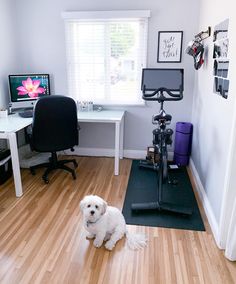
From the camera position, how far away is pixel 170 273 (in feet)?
5.71

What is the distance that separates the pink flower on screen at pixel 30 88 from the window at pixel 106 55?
1.52 ft

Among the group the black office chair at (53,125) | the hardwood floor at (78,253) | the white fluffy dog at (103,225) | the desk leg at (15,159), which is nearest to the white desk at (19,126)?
the desk leg at (15,159)

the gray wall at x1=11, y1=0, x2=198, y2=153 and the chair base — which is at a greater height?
the gray wall at x1=11, y1=0, x2=198, y2=153

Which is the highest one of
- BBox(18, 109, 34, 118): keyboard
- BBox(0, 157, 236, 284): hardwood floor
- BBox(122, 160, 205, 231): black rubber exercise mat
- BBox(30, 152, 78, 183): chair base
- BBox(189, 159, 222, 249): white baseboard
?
BBox(18, 109, 34, 118): keyboard

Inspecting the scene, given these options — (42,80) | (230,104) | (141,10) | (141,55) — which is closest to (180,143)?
(141,55)

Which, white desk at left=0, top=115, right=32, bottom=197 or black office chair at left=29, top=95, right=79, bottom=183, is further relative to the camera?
black office chair at left=29, top=95, right=79, bottom=183

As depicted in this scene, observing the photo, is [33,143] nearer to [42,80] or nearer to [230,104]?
[42,80]

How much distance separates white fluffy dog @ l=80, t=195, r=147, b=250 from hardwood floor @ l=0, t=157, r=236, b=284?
64mm

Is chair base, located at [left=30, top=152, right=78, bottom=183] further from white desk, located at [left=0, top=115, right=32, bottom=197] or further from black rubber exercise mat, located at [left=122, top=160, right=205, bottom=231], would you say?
black rubber exercise mat, located at [left=122, top=160, right=205, bottom=231]

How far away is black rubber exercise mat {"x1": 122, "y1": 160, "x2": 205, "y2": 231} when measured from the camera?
229 cm

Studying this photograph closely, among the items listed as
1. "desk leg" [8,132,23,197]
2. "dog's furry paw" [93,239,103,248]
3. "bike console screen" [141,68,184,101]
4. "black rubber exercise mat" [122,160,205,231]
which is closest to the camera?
"dog's furry paw" [93,239,103,248]

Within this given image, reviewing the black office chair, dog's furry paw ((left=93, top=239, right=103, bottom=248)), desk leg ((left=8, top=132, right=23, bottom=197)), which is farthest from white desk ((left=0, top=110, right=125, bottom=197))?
dog's furry paw ((left=93, top=239, right=103, bottom=248))

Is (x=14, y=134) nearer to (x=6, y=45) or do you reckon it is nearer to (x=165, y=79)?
(x=6, y=45)

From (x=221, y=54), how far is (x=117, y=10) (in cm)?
174
